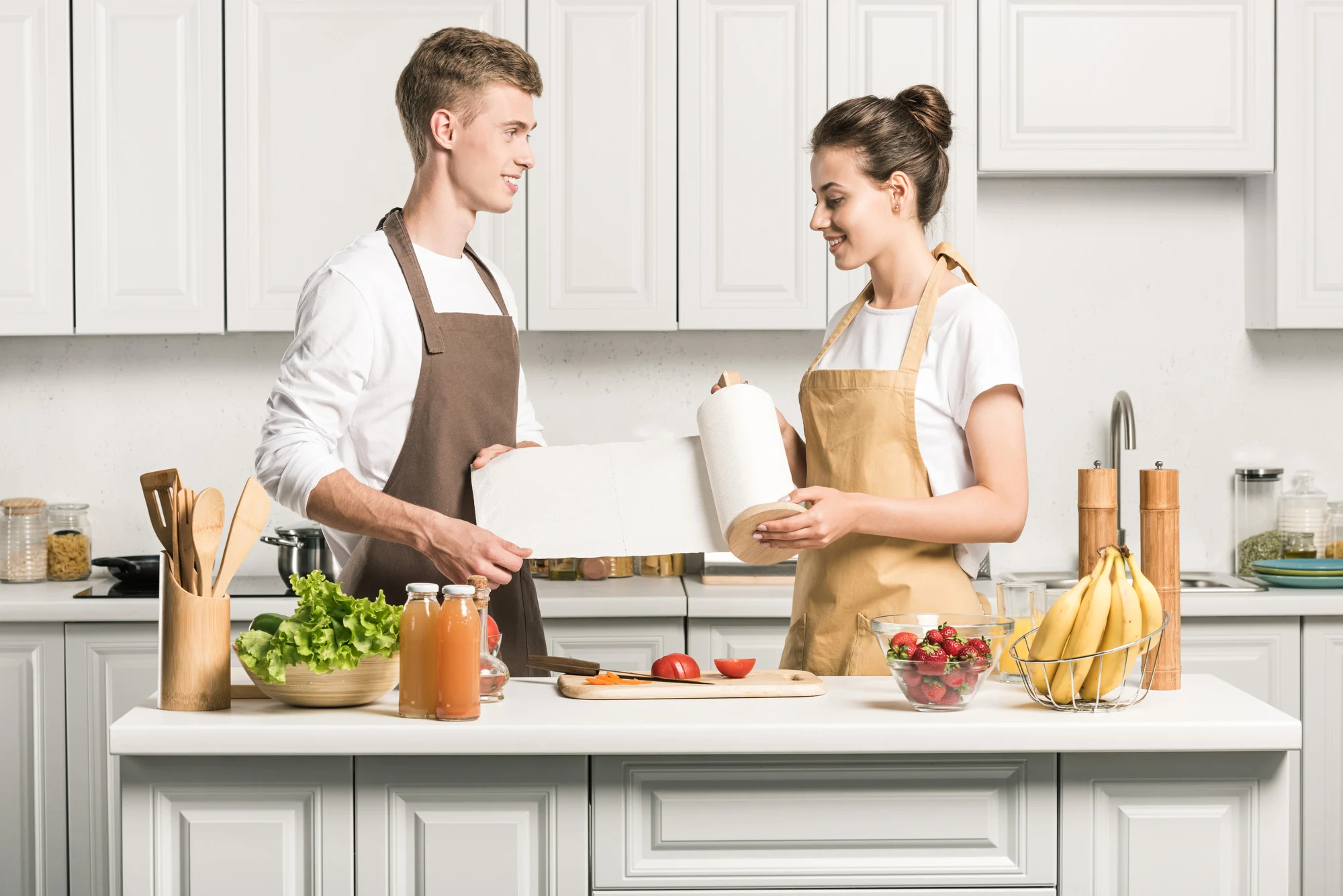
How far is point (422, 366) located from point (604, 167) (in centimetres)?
135

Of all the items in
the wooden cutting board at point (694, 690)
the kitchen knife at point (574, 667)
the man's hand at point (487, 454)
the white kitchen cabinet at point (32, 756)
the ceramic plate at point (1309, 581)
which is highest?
the man's hand at point (487, 454)

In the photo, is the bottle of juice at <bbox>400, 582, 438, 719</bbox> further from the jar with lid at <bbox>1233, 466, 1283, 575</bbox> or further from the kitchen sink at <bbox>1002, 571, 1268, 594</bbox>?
the jar with lid at <bbox>1233, 466, 1283, 575</bbox>

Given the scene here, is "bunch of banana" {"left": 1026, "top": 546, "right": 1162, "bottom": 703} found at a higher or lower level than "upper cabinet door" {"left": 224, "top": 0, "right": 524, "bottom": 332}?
lower

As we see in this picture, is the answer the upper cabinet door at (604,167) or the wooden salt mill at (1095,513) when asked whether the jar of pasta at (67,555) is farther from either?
the wooden salt mill at (1095,513)

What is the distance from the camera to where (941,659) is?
1462 mm

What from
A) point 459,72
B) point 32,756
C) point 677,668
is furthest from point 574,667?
point 32,756

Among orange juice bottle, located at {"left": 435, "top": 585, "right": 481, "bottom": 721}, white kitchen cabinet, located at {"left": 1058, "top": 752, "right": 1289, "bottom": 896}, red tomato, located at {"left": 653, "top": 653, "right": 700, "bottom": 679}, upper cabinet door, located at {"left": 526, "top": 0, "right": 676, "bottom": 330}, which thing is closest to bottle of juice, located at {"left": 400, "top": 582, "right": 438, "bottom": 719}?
orange juice bottle, located at {"left": 435, "top": 585, "right": 481, "bottom": 721}

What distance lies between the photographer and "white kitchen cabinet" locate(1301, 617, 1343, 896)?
2.92m

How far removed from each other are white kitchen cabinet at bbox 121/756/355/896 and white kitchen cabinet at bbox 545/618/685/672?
1.42 m

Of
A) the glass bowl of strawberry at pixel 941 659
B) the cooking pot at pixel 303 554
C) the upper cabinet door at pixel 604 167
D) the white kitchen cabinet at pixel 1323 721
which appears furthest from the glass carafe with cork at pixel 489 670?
the white kitchen cabinet at pixel 1323 721

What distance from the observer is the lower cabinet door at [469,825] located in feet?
4.81

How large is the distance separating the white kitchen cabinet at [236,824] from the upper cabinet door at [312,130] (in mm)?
1823

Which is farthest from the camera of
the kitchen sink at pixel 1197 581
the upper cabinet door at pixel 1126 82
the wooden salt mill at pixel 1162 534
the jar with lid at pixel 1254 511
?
the jar with lid at pixel 1254 511

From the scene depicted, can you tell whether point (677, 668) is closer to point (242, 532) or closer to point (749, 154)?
point (242, 532)
